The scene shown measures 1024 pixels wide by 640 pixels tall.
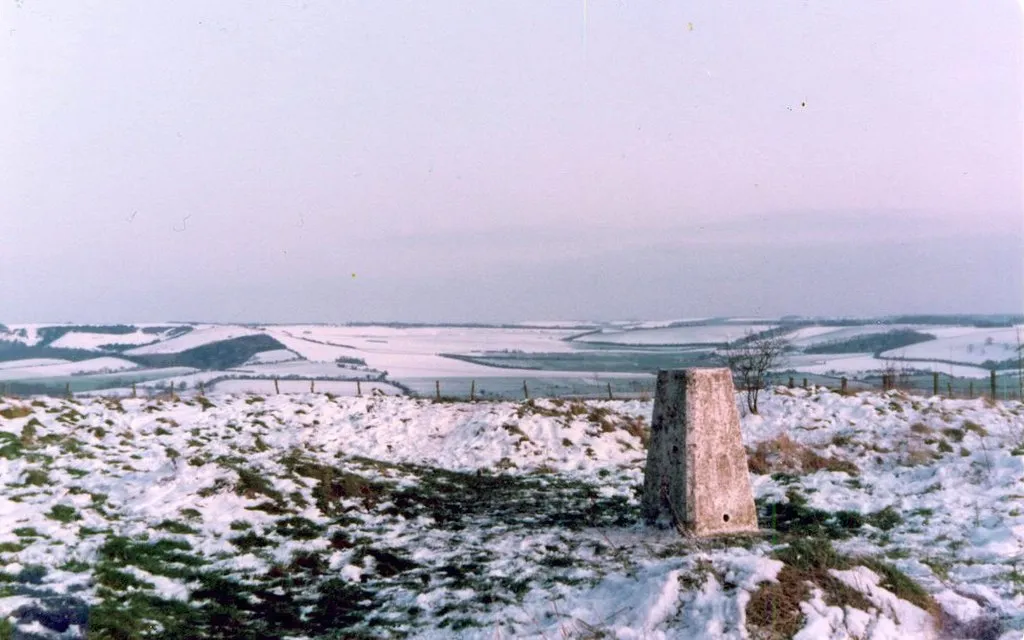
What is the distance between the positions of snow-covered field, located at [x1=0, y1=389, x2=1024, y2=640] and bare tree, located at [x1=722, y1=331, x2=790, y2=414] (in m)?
2.92

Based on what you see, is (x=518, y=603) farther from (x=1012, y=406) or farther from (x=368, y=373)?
(x=368, y=373)

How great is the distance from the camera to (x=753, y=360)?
20.3 metres

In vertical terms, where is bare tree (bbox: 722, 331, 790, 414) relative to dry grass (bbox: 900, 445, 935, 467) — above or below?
above

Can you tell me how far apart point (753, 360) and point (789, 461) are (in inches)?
291

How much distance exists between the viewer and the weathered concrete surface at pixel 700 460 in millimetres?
8094

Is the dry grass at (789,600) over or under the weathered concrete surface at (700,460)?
under

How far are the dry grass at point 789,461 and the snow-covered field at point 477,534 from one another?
7cm

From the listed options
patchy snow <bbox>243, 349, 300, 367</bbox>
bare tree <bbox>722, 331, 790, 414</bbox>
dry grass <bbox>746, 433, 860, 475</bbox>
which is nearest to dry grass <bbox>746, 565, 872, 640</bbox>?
dry grass <bbox>746, 433, 860, 475</bbox>

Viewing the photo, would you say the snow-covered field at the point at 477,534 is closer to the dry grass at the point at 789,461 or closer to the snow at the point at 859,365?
the dry grass at the point at 789,461

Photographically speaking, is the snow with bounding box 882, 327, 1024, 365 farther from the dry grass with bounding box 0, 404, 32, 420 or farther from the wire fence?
the dry grass with bounding box 0, 404, 32, 420

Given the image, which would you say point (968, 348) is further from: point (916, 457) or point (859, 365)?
point (916, 457)

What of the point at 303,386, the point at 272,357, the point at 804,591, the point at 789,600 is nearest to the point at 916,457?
the point at 804,591

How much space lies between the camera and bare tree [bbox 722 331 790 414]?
2002 centimetres

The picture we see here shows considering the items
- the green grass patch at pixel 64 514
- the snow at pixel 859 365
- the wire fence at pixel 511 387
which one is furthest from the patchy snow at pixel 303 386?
the green grass patch at pixel 64 514
